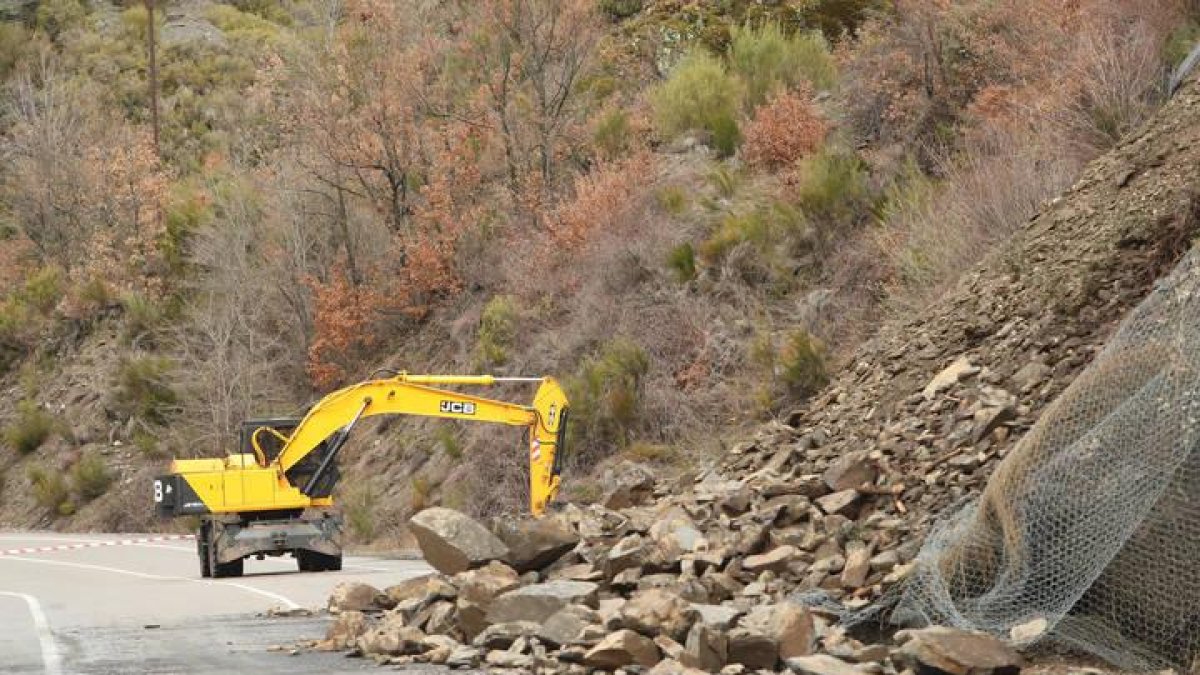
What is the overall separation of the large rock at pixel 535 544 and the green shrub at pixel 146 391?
2917cm

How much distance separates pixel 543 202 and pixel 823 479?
21974mm

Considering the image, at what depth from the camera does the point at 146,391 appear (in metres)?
43.0

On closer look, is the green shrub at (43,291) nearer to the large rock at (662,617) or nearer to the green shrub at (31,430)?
the green shrub at (31,430)

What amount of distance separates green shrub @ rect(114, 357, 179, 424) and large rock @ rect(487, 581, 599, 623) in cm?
3059

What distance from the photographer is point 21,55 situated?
71.0m

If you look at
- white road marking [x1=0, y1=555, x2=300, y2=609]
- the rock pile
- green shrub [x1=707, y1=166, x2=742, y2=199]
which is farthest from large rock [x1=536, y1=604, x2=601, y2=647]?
green shrub [x1=707, y1=166, x2=742, y2=199]

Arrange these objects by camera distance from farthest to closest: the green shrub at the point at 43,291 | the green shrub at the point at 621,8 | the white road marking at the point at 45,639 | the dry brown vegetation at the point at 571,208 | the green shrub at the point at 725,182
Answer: the green shrub at the point at 43,291
the green shrub at the point at 621,8
the green shrub at the point at 725,182
the dry brown vegetation at the point at 571,208
the white road marking at the point at 45,639

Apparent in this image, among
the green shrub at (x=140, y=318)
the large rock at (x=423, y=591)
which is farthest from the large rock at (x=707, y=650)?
the green shrub at (x=140, y=318)

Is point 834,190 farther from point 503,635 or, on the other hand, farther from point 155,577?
point 503,635

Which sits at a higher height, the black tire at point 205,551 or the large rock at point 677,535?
the large rock at point 677,535

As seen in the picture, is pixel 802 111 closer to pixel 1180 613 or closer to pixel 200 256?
pixel 200 256

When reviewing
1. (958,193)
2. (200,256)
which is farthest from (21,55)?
(958,193)

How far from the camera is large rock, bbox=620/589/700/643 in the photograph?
11.3 m

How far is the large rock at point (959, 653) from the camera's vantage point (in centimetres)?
967
